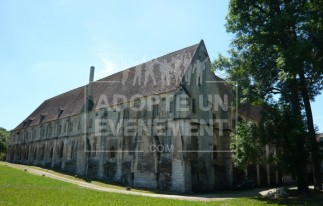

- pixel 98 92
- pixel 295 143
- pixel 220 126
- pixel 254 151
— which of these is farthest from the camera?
pixel 98 92

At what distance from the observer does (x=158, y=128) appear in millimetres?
29406

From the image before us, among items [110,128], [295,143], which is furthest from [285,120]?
[110,128]

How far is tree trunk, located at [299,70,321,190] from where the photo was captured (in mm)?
19977

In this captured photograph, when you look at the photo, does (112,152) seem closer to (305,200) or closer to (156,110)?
(156,110)

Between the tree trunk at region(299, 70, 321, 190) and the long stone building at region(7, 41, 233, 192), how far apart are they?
32.6 ft

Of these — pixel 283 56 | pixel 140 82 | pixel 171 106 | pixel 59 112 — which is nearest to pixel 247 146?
pixel 283 56

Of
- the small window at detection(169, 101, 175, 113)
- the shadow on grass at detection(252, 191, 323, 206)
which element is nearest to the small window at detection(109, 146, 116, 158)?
the small window at detection(169, 101, 175, 113)

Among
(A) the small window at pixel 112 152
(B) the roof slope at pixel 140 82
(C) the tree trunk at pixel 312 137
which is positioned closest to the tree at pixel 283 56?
(C) the tree trunk at pixel 312 137

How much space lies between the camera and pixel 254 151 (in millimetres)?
21875

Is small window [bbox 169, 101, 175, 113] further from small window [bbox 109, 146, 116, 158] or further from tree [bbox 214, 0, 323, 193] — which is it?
small window [bbox 109, 146, 116, 158]

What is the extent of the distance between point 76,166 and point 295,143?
28.5 meters

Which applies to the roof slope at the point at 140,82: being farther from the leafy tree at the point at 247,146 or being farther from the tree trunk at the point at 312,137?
the tree trunk at the point at 312,137

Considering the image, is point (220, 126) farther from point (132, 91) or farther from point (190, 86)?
point (132, 91)

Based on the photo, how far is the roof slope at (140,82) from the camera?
30703 mm
